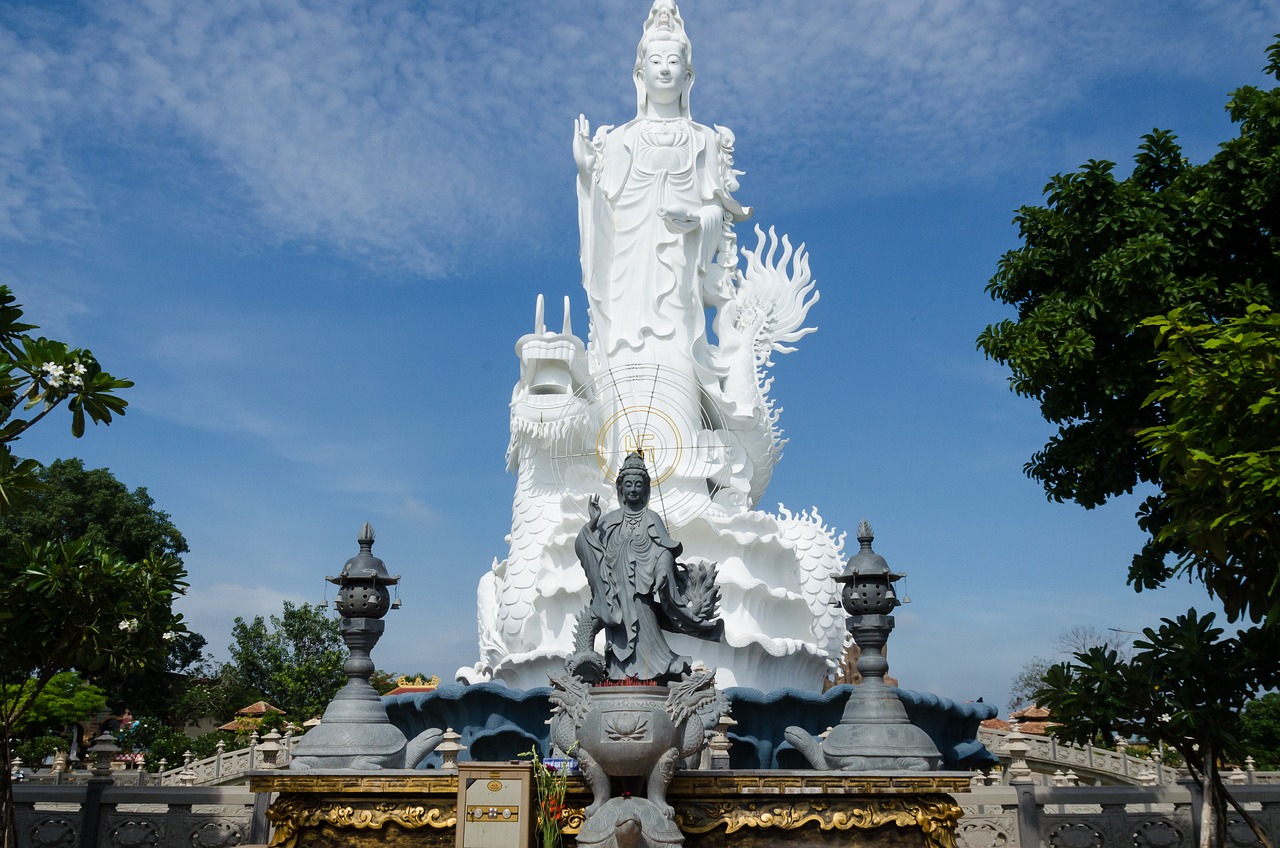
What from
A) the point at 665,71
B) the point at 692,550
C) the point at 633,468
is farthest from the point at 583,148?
the point at 633,468

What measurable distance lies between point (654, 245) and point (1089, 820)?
9864mm

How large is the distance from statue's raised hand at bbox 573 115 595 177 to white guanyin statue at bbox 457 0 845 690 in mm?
30

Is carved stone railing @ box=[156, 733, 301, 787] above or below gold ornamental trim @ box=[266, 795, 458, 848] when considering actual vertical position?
above

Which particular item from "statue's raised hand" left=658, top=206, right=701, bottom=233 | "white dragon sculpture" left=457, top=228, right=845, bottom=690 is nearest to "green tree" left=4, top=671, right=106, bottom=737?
"white dragon sculpture" left=457, top=228, right=845, bottom=690

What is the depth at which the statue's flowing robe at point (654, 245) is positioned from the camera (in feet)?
49.6

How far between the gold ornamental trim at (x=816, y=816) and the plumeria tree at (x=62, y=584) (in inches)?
206

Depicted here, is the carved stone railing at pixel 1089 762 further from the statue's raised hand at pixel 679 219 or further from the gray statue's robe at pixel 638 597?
the gray statue's robe at pixel 638 597

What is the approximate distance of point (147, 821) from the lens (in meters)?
8.12

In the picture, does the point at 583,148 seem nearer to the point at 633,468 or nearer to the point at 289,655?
the point at 633,468

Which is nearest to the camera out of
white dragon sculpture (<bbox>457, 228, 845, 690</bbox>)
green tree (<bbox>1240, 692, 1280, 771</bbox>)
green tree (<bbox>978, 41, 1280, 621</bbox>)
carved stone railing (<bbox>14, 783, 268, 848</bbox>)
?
carved stone railing (<bbox>14, 783, 268, 848</bbox>)

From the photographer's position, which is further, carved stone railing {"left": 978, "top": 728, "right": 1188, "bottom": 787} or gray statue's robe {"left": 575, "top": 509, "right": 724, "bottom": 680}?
carved stone railing {"left": 978, "top": 728, "right": 1188, "bottom": 787}

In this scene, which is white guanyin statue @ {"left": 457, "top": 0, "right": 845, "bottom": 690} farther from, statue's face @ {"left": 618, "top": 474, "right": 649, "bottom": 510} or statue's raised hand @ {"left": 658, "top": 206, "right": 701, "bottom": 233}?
statue's face @ {"left": 618, "top": 474, "right": 649, "bottom": 510}

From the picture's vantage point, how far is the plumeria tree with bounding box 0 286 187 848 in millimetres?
7688

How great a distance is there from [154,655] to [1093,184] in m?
10.2
